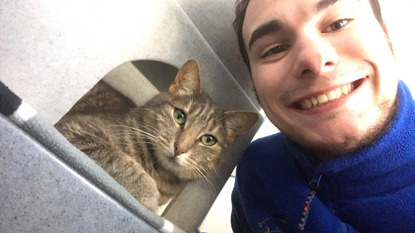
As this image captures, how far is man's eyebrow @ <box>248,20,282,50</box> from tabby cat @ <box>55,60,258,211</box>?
257mm

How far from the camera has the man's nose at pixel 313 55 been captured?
770 mm

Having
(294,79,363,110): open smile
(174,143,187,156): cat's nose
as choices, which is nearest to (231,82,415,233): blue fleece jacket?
(294,79,363,110): open smile

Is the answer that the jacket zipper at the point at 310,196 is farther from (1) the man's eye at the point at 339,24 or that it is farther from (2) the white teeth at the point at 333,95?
(1) the man's eye at the point at 339,24

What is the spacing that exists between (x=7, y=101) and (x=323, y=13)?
87cm

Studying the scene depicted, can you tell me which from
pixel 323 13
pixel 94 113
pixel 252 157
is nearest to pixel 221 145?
pixel 252 157

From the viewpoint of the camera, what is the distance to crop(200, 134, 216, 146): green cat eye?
1235 millimetres

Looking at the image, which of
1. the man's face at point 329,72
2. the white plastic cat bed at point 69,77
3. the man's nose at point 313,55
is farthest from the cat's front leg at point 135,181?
the man's nose at point 313,55

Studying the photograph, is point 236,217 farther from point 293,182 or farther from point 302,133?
point 302,133

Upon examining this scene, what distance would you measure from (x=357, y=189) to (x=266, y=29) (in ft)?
2.04

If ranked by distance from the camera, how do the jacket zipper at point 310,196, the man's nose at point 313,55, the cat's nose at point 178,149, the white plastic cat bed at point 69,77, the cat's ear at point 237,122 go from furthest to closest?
1. the cat's ear at point 237,122
2. the cat's nose at point 178,149
3. the jacket zipper at point 310,196
4. the man's nose at point 313,55
5. the white plastic cat bed at point 69,77

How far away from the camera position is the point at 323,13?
837 millimetres

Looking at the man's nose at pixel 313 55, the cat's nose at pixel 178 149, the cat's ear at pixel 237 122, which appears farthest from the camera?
the cat's ear at pixel 237 122

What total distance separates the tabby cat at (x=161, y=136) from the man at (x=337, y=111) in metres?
0.32

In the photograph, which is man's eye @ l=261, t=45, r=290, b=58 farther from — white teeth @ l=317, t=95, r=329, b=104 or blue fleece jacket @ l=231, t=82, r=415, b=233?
blue fleece jacket @ l=231, t=82, r=415, b=233
